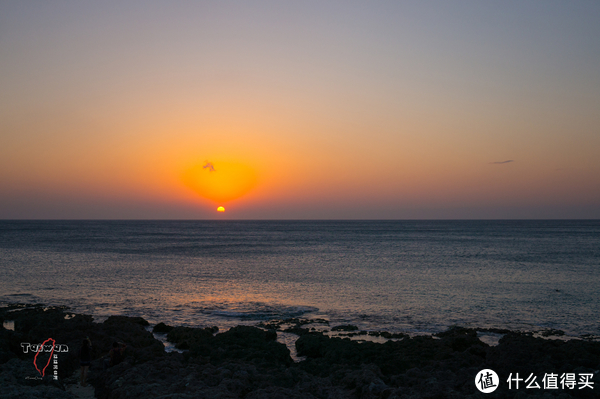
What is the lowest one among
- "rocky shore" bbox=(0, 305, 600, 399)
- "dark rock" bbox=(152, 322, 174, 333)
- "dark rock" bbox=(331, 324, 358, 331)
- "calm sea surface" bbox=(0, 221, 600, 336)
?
"calm sea surface" bbox=(0, 221, 600, 336)

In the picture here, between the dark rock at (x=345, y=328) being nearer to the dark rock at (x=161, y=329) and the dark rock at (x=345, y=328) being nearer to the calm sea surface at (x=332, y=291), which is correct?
the calm sea surface at (x=332, y=291)

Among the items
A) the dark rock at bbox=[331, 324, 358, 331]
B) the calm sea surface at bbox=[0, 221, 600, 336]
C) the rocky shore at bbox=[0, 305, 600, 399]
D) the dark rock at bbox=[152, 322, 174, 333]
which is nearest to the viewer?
the rocky shore at bbox=[0, 305, 600, 399]

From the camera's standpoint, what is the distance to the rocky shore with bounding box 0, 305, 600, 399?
13000 millimetres

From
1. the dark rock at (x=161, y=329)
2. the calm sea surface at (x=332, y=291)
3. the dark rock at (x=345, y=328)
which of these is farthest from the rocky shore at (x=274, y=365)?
the calm sea surface at (x=332, y=291)

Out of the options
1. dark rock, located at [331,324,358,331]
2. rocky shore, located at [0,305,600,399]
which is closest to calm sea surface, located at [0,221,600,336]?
dark rock, located at [331,324,358,331]

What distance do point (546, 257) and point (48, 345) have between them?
74.5 m

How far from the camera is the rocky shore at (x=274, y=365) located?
42.7ft

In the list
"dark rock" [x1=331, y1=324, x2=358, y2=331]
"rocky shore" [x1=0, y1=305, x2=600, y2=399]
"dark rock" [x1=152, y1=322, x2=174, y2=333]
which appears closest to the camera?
"rocky shore" [x1=0, y1=305, x2=600, y2=399]

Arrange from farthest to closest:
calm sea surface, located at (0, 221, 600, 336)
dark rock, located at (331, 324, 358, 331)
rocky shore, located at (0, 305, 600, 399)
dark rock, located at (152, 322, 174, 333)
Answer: calm sea surface, located at (0, 221, 600, 336) < dark rock, located at (331, 324, 358, 331) < dark rock, located at (152, 322, 174, 333) < rocky shore, located at (0, 305, 600, 399)

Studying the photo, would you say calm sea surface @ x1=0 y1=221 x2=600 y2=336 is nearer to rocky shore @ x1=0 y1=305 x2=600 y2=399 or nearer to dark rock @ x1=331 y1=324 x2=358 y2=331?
dark rock @ x1=331 y1=324 x2=358 y2=331

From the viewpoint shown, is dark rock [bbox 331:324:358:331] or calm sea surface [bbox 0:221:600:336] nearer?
dark rock [bbox 331:324:358:331]

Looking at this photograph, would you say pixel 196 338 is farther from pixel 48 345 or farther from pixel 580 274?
pixel 580 274

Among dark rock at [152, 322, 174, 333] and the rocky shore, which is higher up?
the rocky shore

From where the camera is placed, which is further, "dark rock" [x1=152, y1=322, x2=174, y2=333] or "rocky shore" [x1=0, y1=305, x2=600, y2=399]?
"dark rock" [x1=152, y1=322, x2=174, y2=333]
